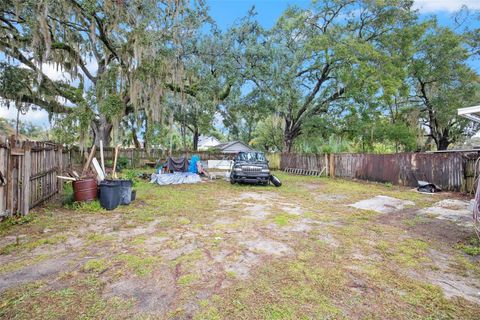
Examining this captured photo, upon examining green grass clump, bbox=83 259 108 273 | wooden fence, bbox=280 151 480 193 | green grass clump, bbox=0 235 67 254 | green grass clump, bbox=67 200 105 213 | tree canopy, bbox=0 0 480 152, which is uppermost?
tree canopy, bbox=0 0 480 152

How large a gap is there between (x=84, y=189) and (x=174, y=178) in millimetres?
5231

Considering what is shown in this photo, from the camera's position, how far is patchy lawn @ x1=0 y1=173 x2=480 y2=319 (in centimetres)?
218

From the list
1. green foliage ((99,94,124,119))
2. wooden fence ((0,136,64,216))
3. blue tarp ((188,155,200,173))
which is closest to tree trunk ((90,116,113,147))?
green foliage ((99,94,124,119))

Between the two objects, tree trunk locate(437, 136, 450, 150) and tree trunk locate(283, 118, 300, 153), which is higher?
tree trunk locate(283, 118, 300, 153)

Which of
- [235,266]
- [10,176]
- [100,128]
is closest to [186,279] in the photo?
[235,266]

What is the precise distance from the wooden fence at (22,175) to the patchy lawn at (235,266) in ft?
1.06

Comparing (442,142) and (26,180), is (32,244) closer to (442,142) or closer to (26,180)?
(26,180)

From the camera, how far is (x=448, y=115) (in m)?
16.0

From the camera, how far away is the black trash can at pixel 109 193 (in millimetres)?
5793

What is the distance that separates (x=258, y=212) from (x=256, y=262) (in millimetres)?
2756

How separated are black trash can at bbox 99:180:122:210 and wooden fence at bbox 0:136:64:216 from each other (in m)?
1.29

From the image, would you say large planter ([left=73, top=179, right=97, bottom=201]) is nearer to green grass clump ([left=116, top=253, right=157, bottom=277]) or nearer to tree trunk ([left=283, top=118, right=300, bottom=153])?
green grass clump ([left=116, top=253, right=157, bottom=277])

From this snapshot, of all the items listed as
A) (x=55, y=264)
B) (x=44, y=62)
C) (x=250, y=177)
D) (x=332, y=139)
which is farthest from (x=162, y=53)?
(x=332, y=139)

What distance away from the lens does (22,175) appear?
15.6 feet
